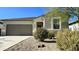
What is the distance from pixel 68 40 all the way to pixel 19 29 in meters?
1.86

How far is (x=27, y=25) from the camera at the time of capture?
752 cm

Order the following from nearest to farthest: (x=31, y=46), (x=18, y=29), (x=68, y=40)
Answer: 1. (x=68, y=40)
2. (x=31, y=46)
3. (x=18, y=29)

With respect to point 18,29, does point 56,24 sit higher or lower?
higher

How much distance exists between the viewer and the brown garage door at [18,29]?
7555 millimetres

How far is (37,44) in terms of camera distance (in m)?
7.60

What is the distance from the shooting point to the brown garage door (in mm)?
7555

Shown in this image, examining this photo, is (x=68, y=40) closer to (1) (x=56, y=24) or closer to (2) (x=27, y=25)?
(1) (x=56, y=24)

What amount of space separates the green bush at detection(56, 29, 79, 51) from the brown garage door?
3.53 ft

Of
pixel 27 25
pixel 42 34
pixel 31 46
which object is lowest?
pixel 31 46

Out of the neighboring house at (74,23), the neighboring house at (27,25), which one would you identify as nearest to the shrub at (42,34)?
the neighboring house at (27,25)

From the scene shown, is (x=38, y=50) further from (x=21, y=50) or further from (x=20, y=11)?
(x=20, y=11)

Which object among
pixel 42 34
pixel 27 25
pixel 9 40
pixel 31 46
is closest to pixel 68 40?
pixel 42 34
